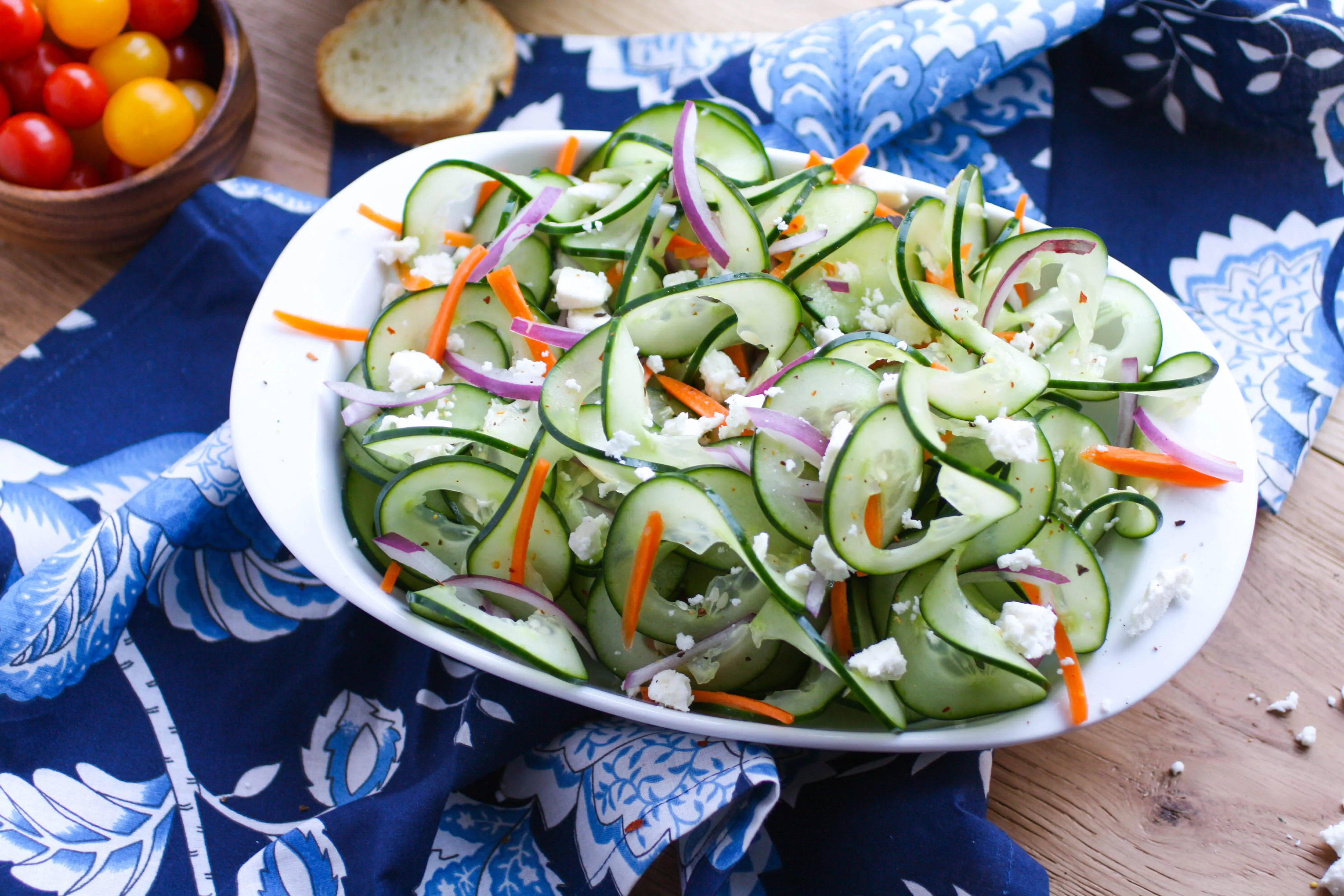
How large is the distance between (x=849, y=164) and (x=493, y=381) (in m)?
0.70

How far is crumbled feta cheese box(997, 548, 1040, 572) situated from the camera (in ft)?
3.98

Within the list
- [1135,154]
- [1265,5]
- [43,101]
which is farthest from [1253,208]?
[43,101]

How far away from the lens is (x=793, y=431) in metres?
1.20

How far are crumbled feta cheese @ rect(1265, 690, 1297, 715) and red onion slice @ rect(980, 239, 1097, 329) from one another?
82 cm

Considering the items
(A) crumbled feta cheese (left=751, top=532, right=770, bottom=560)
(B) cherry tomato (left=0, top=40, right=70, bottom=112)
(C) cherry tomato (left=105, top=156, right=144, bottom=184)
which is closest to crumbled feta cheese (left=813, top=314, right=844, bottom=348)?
(A) crumbled feta cheese (left=751, top=532, right=770, bottom=560)

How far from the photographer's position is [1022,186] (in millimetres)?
1933

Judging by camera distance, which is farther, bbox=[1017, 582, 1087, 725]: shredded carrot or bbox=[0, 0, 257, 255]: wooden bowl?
bbox=[0, 0, 257, 255]: wooden bowl

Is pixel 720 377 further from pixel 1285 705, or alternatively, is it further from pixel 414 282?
pixel 1285 705

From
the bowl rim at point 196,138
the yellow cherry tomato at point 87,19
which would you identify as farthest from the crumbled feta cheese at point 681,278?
the yellow cherry tomato at point 87,19

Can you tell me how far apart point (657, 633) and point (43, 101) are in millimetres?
1691

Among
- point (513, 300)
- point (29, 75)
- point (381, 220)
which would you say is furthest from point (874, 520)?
point (29, 75)

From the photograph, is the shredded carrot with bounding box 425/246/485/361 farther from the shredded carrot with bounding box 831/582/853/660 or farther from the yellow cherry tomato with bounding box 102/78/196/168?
the yellow cherry tomato with bounding box 102/78/196/168

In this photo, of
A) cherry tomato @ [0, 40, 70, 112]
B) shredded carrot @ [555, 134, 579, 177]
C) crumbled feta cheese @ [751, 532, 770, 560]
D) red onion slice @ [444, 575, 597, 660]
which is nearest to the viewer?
crumbled feta cheese @ [751, 532, 770, 560]

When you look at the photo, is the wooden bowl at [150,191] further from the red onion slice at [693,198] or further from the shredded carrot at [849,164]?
the shredded carrot at [849,164]
